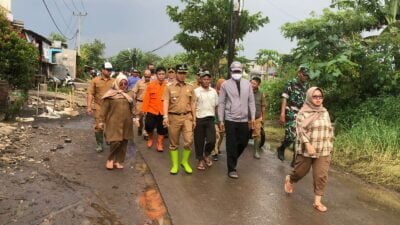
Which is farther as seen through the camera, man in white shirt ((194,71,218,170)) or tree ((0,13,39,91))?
tree ((0,13,39,91))

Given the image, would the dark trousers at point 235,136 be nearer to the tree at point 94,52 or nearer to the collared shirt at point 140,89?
the collared shirt at point 140,89

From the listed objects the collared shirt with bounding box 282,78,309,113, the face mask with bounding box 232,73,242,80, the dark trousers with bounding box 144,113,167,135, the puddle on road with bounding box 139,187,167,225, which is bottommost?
the puddle on road with bounding box 139,187,167,225

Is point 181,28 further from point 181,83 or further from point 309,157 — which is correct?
point 309,157

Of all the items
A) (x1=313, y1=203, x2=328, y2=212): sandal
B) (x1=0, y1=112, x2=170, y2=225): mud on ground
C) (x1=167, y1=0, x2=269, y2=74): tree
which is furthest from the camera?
(x1=167, y1=0, x2=269, y2=74): tree

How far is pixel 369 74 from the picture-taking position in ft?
A: 40.0

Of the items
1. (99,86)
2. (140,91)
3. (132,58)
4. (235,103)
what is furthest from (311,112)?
(132,58)

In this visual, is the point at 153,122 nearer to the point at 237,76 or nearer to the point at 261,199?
the point at 237,76

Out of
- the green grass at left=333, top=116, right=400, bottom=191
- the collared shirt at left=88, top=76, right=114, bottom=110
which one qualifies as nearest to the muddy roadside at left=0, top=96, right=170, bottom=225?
the collared shirt at left=88, top=76, right=114, bottom=110

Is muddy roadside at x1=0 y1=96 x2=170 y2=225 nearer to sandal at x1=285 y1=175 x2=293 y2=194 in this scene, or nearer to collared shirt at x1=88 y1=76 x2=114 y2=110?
collared shirt at x1=88 y1=76 x2=114 y2=110

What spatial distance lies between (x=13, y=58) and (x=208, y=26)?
27.9 ft

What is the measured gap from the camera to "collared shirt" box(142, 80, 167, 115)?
33.8 ft

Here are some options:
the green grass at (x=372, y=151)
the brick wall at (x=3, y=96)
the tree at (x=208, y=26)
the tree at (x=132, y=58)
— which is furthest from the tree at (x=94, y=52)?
the green grass at (x=372, y=151)

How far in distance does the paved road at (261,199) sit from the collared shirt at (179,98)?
1.07 metres

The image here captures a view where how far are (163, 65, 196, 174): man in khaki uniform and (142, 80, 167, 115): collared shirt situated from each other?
2.36m
